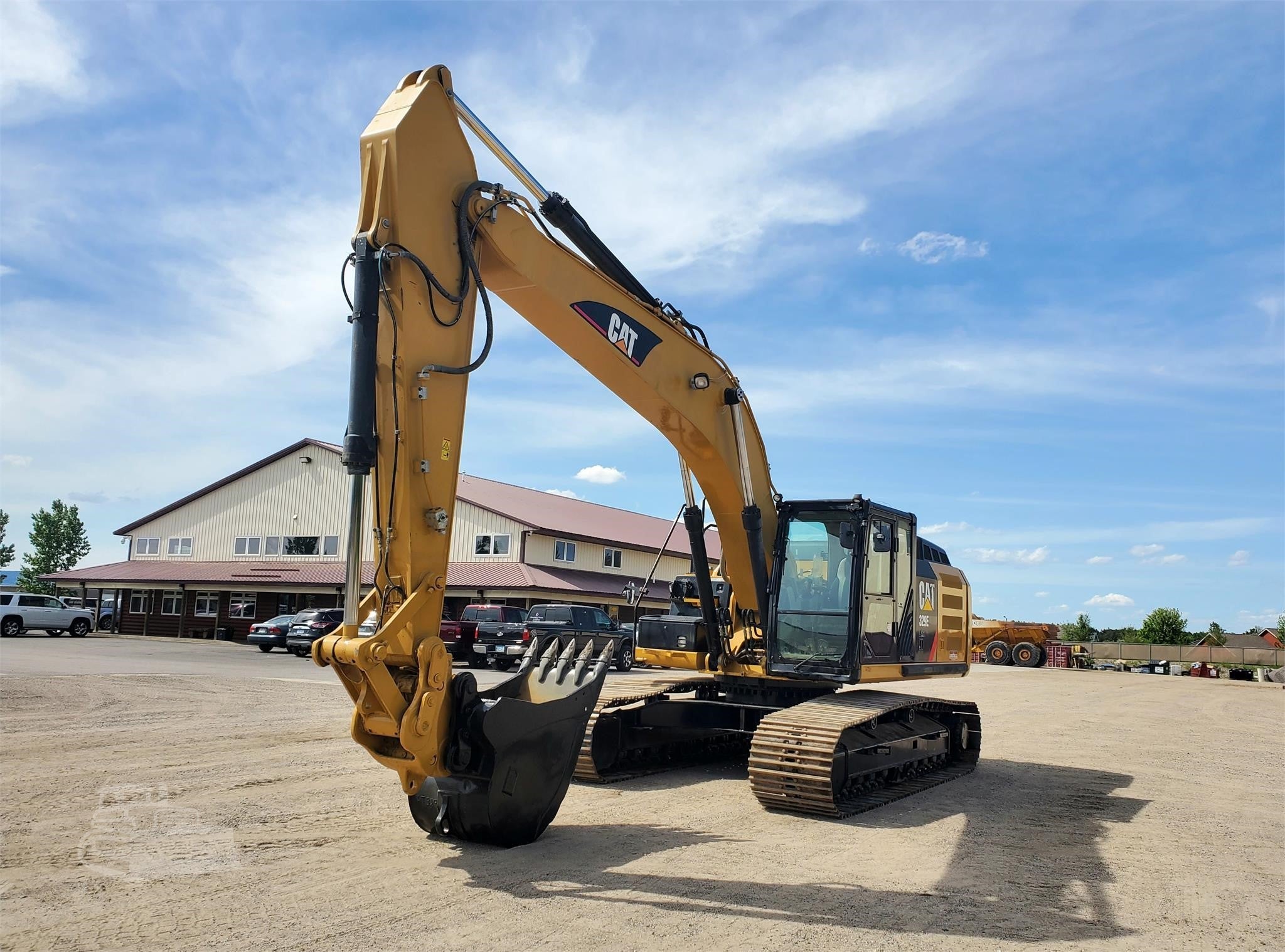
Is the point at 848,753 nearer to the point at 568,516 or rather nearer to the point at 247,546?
the point at 568,516

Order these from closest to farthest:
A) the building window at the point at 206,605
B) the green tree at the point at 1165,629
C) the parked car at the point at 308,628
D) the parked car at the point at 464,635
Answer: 1. the parked car at the point at 464,635
2. the parked car at the point at 308,628
3. the building window at the point at 206,605
4. the green tree at the point at 1165,629

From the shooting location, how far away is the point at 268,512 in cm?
4419

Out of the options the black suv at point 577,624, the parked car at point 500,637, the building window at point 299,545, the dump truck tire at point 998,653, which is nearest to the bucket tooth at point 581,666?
the black suv at point 577,624

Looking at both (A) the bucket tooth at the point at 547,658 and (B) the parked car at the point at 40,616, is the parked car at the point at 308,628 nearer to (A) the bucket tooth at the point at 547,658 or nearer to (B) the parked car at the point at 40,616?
(B) the parked car at the point at 40,616

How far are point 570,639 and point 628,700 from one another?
329cm

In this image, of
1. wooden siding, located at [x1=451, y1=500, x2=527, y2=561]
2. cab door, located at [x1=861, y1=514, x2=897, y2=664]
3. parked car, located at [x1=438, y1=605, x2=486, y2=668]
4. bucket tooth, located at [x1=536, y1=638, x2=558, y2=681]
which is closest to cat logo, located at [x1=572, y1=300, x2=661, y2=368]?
bucket tooth, located at [x1=536, y1=638, x2=558, y2=681]

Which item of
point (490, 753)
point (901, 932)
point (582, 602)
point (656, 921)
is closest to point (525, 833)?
point (490, 753)

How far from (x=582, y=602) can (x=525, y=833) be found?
31.0 meters

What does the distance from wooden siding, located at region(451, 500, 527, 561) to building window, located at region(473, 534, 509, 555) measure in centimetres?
10

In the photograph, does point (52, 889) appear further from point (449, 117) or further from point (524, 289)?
point (449, 117)

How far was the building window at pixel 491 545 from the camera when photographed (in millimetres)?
38000

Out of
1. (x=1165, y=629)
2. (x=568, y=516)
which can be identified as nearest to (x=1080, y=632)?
(x=1165, y=629)

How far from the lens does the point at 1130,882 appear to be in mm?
6805

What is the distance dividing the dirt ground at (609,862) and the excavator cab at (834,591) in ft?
4.70
